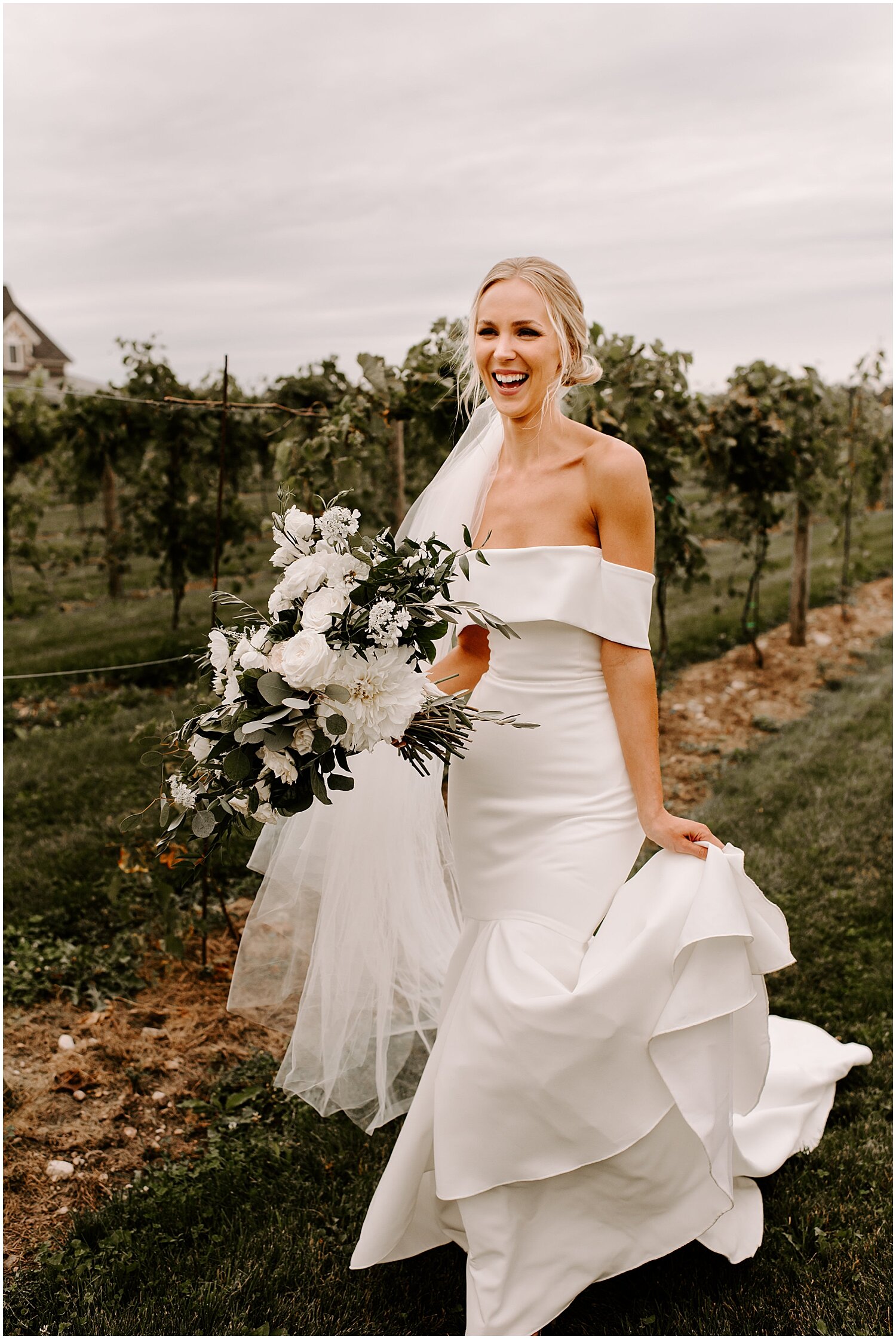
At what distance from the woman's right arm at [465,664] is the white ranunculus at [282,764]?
0.68 m

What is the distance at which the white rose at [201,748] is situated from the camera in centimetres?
204

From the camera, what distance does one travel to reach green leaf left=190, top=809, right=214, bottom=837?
2.02 metres

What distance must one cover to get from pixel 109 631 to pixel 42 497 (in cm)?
200

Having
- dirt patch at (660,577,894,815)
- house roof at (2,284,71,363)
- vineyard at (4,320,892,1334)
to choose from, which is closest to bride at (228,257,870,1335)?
vineyard at (4,320,892,1334)

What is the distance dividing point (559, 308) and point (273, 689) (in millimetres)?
1143

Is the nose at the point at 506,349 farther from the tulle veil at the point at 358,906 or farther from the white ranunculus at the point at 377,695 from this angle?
the white ranunculus at the point at 377,695

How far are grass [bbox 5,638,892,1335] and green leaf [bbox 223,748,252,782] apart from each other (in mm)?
1393

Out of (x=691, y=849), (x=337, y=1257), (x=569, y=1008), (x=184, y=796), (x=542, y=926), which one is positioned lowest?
(x=337, y=1257)

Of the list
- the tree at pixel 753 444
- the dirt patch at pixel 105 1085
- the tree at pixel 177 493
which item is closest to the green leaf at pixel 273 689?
the dirt patch at pixel 105 1085

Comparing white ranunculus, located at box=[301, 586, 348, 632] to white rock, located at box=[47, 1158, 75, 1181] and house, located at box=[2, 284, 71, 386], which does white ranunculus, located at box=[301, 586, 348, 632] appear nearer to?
white rock, located at box=[47, 1158, 75, 1181]

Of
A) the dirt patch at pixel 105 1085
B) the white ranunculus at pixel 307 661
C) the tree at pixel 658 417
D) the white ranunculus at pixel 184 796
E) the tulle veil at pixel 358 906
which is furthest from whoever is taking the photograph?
the tree at pixel 658 417

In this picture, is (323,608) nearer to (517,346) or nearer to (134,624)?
(517,346)

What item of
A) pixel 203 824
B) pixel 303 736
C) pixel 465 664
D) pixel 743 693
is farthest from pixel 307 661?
pixel 743 693

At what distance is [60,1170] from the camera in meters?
2.94
